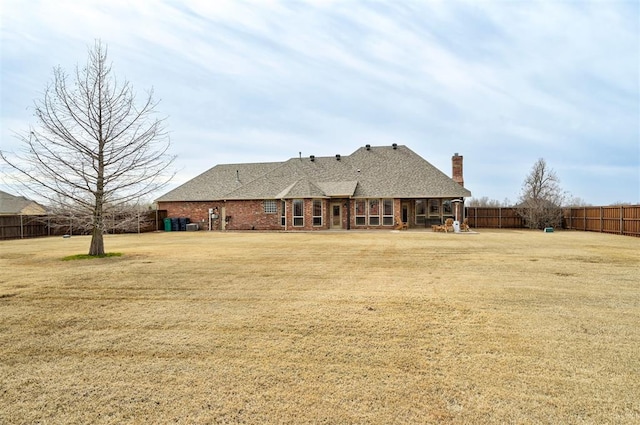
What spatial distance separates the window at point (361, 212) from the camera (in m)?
27.7

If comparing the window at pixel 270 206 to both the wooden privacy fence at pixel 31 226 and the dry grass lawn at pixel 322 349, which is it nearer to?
the wooden privacy fence at pixel 31 226

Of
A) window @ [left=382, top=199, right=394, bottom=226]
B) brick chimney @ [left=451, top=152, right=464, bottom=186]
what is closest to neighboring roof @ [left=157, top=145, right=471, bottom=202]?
window @ [left=382, top=199, right=394, bottom=226]

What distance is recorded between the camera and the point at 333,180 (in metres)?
29.7

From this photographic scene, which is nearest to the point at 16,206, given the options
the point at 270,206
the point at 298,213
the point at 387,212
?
the point at 270,206

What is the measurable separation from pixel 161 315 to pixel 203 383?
254cm

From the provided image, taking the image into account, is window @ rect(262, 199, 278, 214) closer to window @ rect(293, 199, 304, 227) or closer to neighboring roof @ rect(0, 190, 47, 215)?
window @ rect(293, 199, 304, 227)

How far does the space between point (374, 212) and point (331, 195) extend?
3.52 meters

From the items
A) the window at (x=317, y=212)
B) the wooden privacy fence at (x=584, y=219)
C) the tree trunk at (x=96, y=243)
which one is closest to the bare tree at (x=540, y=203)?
the wooden privacy fence at (x=584, y=219)

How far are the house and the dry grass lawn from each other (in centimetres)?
1879

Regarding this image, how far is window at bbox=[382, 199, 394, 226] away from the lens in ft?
89.9

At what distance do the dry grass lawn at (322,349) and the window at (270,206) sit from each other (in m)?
20.3

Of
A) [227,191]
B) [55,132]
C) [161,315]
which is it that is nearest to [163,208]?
[227,191]

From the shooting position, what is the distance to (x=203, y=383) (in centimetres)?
352

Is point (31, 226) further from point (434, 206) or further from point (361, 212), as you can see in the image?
point (434, 206)
